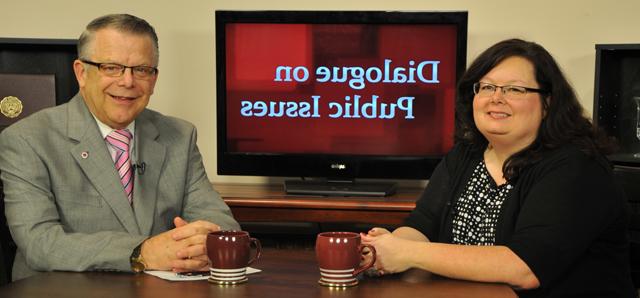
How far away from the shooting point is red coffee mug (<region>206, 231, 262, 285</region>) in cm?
183

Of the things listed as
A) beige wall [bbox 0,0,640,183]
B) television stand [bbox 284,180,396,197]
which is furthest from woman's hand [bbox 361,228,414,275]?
beige wall [bbox 0,0,640,183]

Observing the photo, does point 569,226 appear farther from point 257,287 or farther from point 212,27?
point 212,27

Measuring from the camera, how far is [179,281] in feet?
6.20

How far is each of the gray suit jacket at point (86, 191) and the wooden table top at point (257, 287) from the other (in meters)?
0.11

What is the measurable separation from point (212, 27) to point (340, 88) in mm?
705

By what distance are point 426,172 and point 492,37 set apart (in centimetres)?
67

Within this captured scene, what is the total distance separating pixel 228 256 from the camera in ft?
6.02

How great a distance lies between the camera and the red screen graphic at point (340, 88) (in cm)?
374

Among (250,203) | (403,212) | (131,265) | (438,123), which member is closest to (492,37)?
(438,123)

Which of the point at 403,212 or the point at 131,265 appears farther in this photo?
the point at 403,212

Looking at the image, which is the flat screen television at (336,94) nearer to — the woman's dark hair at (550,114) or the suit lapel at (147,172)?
the suit lapel at (147,172)

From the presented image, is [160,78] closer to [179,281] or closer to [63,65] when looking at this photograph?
[63,65]

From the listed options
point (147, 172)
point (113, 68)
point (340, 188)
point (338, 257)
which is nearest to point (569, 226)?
point (338, 257)

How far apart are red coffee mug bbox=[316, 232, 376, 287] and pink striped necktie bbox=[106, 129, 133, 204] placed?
75 cm
